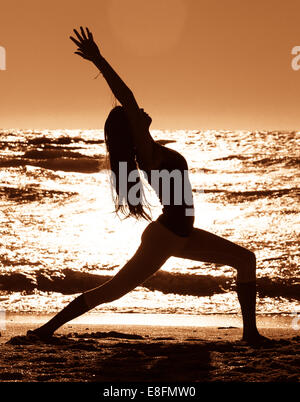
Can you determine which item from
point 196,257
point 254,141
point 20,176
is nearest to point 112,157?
point 196,257

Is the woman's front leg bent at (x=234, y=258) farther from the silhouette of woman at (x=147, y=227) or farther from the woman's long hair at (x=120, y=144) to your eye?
the woman's long hair at (x=120, y=144)

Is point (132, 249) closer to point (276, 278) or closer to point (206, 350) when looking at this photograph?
point (276, 278)

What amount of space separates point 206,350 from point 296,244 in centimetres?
571

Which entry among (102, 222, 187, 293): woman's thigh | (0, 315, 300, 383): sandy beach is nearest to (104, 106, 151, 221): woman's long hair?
(102, 222, 187, 293): woman's thigh

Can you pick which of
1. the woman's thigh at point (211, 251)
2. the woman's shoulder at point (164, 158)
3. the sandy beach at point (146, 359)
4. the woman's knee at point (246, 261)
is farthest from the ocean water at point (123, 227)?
the sandy beach at point (146, 359)

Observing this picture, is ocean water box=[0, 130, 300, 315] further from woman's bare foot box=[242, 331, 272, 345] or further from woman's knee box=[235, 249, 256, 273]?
woman's bare foot box=[242, 331, 272, 345]

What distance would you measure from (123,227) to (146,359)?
7047mm

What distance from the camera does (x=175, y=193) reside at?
4.09 meters

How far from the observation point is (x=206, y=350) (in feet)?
13.7

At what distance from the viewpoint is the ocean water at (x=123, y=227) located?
7.46m

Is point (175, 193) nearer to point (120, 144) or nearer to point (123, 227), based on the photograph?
point (120, 144)

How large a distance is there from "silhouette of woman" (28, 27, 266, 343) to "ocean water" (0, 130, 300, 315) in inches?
11.5

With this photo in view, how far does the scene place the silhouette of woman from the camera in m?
3.83

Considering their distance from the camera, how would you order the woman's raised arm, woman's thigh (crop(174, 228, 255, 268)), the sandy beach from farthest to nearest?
woman's thigh (crop(174, 228, 255, 268))
the woman's raised arm
the sandy beach
